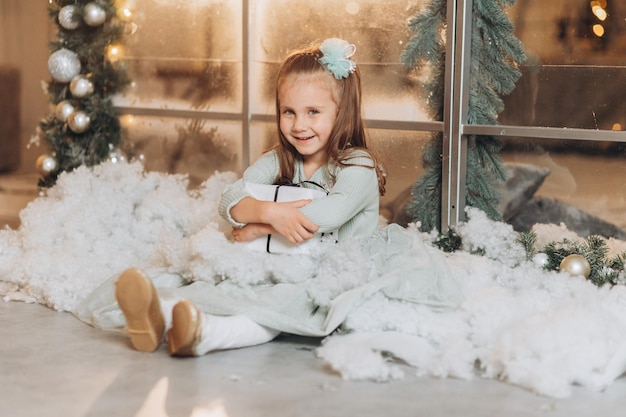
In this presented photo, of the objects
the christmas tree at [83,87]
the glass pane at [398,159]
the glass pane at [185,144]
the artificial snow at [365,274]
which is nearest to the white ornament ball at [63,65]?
the christmas tree at [83,87]

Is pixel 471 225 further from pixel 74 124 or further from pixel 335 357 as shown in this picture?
pixel 74 124

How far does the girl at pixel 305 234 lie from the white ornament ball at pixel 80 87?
3.71 ft

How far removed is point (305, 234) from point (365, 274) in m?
0.17

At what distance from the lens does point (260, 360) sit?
179cm

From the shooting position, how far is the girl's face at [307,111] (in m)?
2.14

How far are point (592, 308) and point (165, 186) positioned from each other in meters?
1.49

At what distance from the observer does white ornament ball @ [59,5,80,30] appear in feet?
10.2

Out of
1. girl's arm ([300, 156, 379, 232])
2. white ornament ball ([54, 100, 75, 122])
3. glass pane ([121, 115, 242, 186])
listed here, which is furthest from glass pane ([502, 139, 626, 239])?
white ornament ball ([54, 100, 75, 122])

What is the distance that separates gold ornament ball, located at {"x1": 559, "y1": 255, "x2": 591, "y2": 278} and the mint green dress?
0.35 meters

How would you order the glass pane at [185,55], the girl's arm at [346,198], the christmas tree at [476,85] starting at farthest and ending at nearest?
1. the glass pane at [185,55]
2. the christmas tree at [476,85]
3. the girl's arm at [346,198]

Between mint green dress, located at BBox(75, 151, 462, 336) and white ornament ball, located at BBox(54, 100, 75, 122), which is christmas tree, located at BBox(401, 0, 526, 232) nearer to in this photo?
mint green dress, located at BBox(75, 151, 462, 336)

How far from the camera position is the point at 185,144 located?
Result: 10.4 ft

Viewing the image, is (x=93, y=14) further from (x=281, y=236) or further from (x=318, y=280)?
(x=318, y=280)

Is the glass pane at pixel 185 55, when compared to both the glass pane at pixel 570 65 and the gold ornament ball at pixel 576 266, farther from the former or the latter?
the gold ornament ball at pixel 576 266
